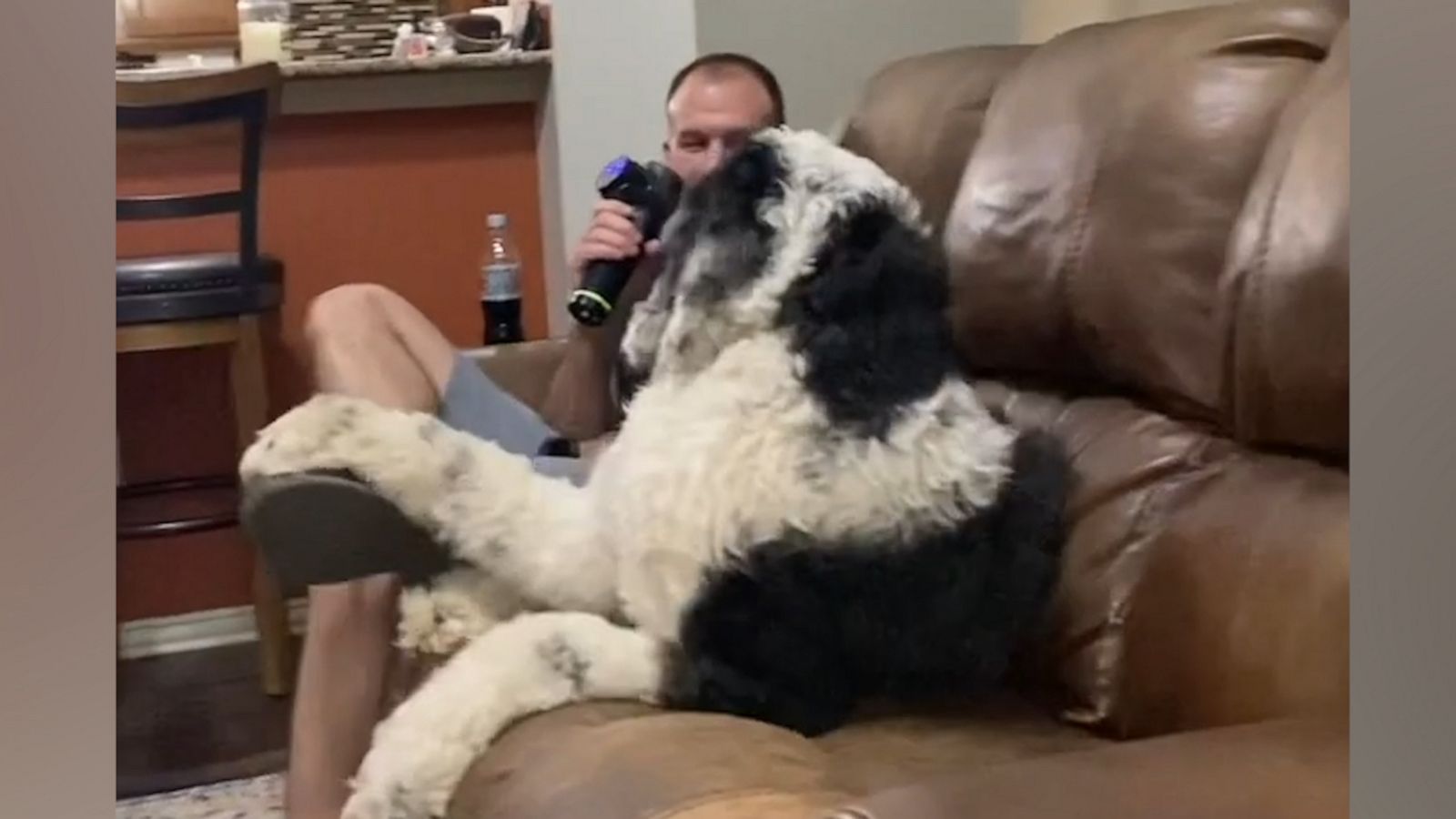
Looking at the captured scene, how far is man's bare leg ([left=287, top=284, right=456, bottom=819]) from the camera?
2084 mm

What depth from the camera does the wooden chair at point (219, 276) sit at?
275 cm

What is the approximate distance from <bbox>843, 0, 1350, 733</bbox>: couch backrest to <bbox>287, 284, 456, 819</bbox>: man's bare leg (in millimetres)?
741

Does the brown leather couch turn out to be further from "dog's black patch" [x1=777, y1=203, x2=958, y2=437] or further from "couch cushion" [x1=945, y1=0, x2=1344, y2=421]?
"dog's black patch" [x1=777, y1=203, x2=958, y2=437]

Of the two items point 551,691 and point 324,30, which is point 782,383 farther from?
point 324,30

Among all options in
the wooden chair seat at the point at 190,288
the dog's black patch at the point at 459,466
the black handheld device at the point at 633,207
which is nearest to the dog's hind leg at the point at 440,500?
the dog's black patch at the point at 459,466

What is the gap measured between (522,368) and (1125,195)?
0.97 metres

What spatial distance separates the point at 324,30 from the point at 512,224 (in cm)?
58

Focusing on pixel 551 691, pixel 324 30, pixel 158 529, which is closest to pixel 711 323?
pixel 551 691

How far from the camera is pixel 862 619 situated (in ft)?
5.15

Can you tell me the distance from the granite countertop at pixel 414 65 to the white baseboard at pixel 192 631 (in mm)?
1006

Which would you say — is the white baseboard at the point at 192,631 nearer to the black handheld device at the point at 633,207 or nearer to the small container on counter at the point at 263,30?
the small container on counter at the point at 263,30

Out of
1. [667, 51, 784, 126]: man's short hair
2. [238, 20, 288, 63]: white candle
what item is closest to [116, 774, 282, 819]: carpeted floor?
[667, 51, 784, 126]: man's short hair

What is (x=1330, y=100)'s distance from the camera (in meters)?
1.43

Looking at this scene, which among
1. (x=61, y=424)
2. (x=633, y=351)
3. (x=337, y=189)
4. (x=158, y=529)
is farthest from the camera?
(x=337, y=189)
